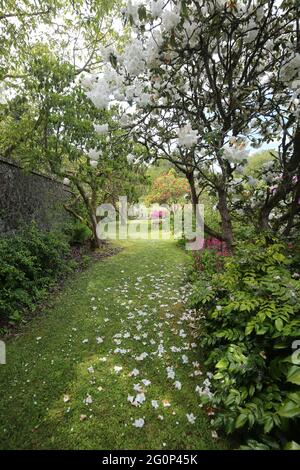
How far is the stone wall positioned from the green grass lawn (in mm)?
1986

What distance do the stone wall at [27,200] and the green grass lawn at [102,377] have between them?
1.99 meters

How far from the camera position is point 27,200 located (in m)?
5.73

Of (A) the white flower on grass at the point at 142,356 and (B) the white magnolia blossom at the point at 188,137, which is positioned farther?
(A) the white flower on grass at the point at 142,356

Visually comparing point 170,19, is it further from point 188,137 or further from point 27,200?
point 27,200

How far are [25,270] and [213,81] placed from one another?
12.3 ft

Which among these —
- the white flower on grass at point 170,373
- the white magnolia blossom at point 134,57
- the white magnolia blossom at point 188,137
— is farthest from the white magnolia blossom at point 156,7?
the white flower on grass at point 170,373

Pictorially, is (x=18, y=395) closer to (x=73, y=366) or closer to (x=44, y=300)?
(x=73, y=366)

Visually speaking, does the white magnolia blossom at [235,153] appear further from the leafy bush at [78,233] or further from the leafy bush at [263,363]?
the leafy bush at [78,233]

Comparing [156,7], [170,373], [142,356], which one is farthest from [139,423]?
[156,7]

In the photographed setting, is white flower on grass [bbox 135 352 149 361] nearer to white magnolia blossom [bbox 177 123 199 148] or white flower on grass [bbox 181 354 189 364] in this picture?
white flower on grass [bbox 181 354 189 364]

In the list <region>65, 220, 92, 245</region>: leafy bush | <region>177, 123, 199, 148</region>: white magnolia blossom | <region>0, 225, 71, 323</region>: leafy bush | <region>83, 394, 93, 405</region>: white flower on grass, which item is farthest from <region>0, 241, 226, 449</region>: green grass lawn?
<region>65, 220, 92, 245</region>: leafy bush

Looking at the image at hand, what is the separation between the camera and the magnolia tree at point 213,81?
6.57ft

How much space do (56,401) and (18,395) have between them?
1.21 ft
